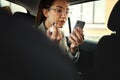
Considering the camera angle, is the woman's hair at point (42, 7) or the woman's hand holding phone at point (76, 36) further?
the woman's hand holding phone at point (76, 36)

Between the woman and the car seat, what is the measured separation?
0.66ft

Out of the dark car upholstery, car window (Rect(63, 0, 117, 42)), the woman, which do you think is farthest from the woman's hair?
the dark car upholstery

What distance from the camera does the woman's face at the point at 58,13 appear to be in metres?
1.41

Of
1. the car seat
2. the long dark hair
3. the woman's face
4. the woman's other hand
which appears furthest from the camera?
the car seat

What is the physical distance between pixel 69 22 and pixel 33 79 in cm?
98

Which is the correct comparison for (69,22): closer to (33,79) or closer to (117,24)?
(117,24)

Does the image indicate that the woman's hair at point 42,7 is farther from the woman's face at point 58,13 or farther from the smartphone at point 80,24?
the smartphone at point 80,24

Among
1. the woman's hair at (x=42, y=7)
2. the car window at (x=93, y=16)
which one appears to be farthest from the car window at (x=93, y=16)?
the woman's hair at (x=42, y=7)

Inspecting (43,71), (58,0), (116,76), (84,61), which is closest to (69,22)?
(58,0)

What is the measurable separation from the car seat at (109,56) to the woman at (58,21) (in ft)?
0.66

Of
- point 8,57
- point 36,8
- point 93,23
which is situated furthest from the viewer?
point 93,23

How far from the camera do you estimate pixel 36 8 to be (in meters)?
1.25

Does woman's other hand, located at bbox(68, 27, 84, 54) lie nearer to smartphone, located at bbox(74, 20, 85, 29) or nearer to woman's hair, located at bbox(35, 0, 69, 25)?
smartphone, located at bbox(74, 20, 85, 29)

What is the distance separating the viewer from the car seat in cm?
163
